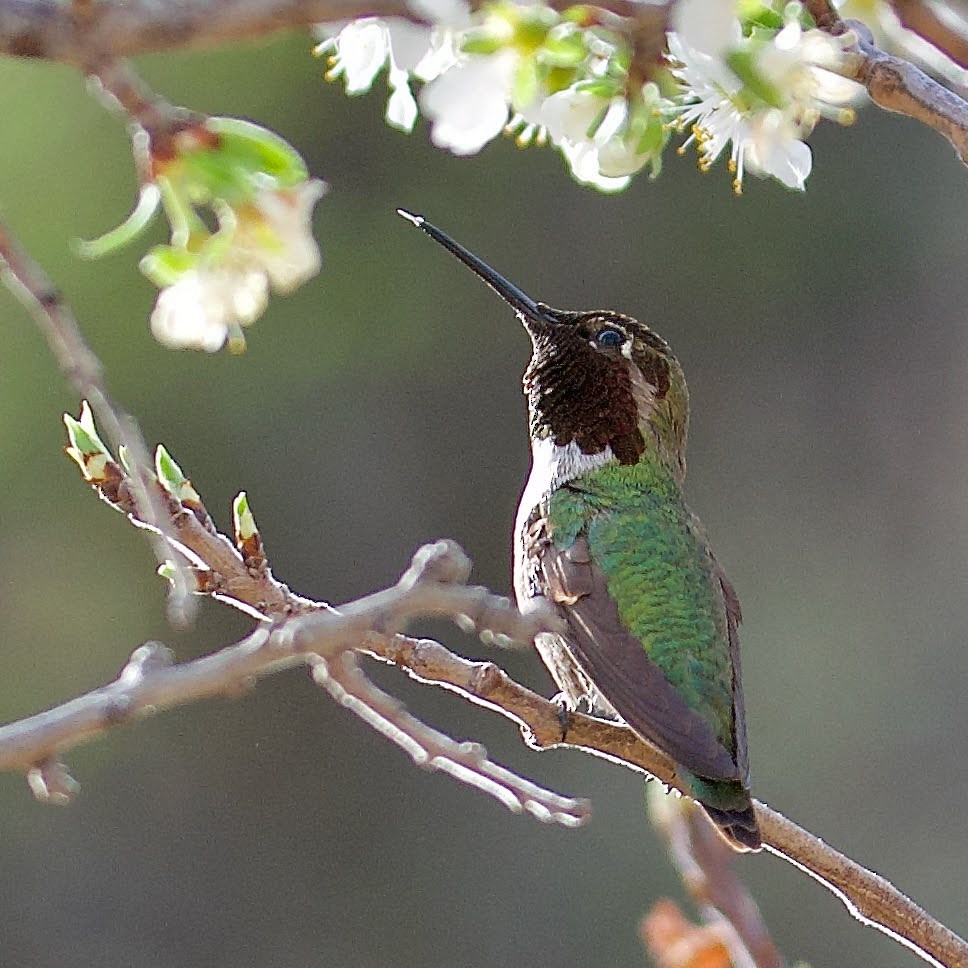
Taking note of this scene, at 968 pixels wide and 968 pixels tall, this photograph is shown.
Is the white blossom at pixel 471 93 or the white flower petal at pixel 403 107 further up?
the white blossom at pixel 471 93

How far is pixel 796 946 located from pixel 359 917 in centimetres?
181

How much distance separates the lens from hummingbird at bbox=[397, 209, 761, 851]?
2012 millimetres

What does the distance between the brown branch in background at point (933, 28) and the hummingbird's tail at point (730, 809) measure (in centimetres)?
88

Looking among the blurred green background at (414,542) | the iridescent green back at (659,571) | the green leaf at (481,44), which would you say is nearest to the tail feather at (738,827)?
the iridescent green back at (659,571)

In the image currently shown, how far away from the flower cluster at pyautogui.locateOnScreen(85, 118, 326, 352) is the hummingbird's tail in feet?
2.86

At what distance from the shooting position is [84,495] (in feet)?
22.7

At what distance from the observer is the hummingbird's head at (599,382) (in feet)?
8.55

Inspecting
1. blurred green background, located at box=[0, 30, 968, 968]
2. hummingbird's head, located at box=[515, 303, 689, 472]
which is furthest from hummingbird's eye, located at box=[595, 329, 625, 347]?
Result: blurred green background, located at box=[0, 30, 968, 968]

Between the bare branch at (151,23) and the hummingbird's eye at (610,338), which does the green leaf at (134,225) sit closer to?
the bare branch at (151,23)

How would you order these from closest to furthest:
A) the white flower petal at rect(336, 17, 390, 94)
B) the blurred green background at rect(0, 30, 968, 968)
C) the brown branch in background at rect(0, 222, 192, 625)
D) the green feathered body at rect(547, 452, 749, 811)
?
the brown branch in background at rect(0, 222, 192, 625) → the white flower petal at rect(336, 17, 390, 94) → the green feathered body at rect(547, 452, 749, 811) → the blurred green background at rect(0, 30, 968, 968)

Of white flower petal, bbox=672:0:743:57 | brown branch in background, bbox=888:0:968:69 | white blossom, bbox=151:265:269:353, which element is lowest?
white blossom, bbox=151:265:269:353

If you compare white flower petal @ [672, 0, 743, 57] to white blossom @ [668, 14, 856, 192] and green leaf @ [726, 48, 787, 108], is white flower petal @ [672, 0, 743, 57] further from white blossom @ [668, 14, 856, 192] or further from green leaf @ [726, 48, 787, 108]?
white blossom @ [668, 14, 856, 192]

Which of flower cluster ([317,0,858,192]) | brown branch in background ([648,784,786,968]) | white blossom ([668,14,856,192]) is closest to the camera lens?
flower cluster ([317,0,858,192])

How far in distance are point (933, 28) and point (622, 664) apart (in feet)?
3.84
